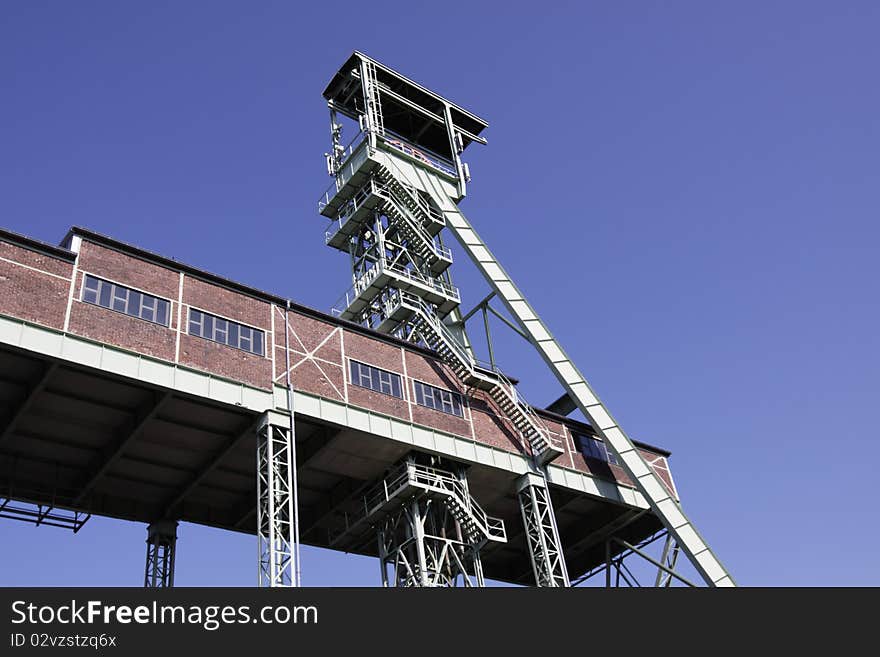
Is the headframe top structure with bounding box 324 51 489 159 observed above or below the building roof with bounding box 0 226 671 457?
above

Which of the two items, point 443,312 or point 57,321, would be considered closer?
point 57,321

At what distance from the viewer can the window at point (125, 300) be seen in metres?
24.5

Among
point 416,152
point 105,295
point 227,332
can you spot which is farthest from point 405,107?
point 105,295

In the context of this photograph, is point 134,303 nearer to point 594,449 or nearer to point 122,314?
point 122,314

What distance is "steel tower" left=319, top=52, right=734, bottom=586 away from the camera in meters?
29.4

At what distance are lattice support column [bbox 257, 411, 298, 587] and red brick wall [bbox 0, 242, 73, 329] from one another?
630 cm

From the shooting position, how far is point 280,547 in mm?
23781

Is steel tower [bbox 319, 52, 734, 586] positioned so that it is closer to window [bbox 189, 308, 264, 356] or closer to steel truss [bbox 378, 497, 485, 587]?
steel truss [bbox 378, 497, 485, 587]

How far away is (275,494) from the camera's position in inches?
976

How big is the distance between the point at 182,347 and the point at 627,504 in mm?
18391

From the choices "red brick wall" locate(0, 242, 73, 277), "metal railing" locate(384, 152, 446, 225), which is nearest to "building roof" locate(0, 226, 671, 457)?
"red brick wall" locate(0, 242, 73, 277)
